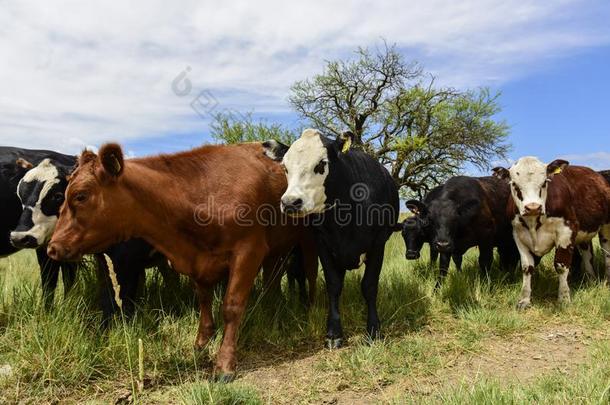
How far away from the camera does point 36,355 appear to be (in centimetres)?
385

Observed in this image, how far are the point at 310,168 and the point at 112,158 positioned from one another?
Result: 5.79 ft

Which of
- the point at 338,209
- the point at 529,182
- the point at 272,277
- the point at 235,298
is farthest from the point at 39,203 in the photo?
the point at 529,182

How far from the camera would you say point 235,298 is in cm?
426

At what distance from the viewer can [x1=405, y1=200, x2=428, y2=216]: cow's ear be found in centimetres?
705

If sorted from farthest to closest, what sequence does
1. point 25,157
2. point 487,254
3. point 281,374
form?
point 487,254 → point 25,157 → point 281,374

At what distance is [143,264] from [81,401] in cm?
157

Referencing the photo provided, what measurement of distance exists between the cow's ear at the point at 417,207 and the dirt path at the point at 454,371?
95.7 inches

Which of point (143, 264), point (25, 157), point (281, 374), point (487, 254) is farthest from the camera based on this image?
point (487, 254)

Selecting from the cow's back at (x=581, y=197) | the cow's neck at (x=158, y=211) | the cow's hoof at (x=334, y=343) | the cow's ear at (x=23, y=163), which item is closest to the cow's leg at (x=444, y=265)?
the cow's back at (x=581, y=197)

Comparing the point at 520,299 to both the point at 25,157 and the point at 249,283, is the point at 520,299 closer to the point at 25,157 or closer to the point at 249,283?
the point at 249,283

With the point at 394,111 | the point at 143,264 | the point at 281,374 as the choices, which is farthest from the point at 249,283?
the point at 394,111

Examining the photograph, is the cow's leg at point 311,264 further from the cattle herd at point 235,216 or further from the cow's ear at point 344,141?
the cow's ear at point 344,141

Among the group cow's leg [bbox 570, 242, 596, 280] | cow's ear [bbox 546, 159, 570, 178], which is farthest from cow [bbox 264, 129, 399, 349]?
cow's leg [bbox 570, 242, 596, 280]

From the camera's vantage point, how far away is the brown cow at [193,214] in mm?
3898
